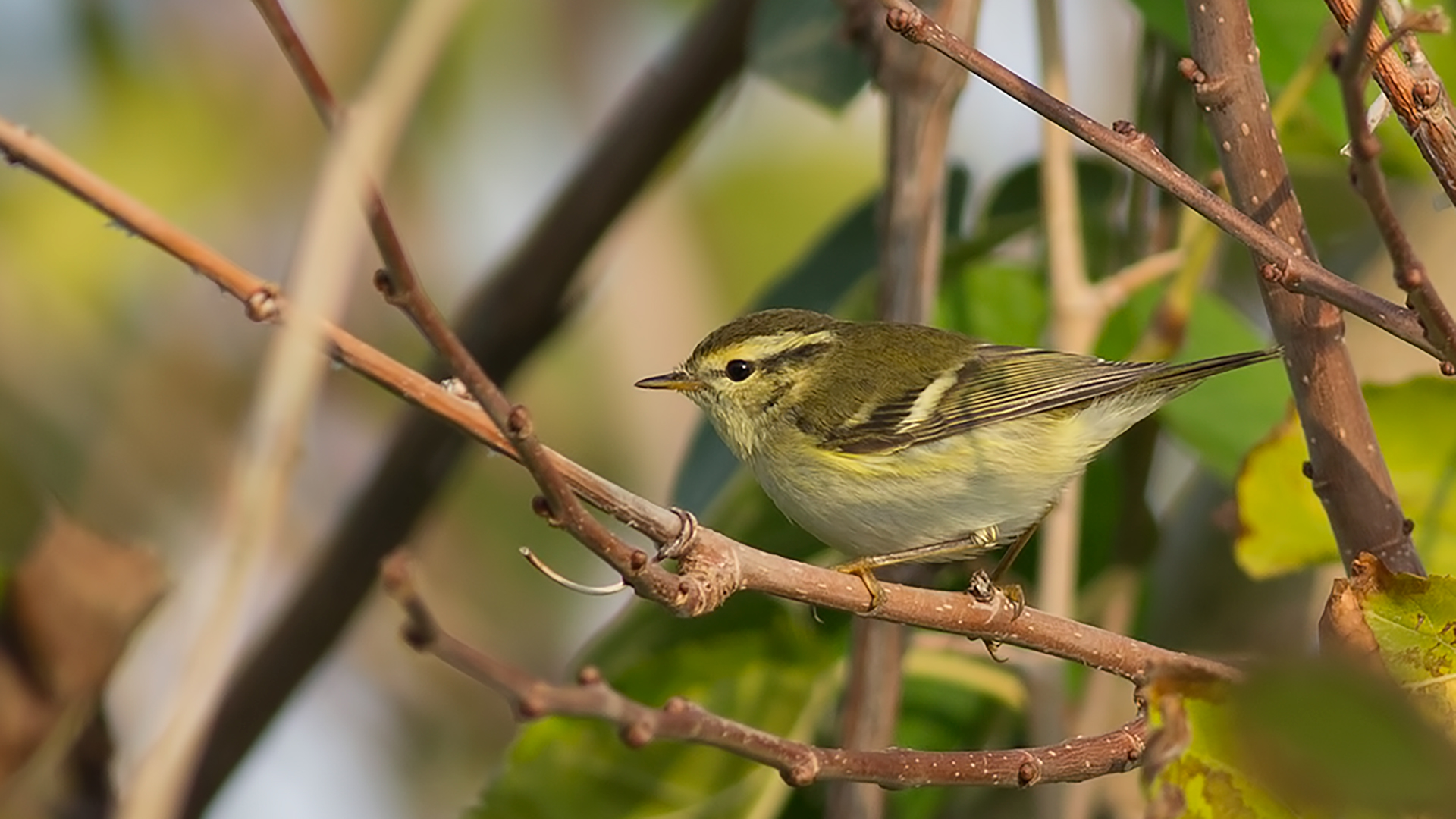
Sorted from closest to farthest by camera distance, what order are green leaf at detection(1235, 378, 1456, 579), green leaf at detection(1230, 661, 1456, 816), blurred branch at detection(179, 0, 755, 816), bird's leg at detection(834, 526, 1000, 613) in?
green leaf at detection(1230, 661, 1456, 816)
green leaf at detection(1235, 378, 1456, 579)
bird's leg at detection(834, 526, 1000, 613)
blurred branch at detection(179, 0, 755, 816)

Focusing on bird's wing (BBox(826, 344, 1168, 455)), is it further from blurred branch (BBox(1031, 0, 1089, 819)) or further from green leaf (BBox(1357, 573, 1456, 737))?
green leaf (BBox(1357, 573, 1456, 737))

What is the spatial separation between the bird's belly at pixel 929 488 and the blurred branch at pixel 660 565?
712 mm

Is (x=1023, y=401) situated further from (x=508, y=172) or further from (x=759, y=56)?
(x=508, y=172)

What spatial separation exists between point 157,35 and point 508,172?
96cm

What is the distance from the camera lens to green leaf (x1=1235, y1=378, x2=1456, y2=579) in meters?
1.89

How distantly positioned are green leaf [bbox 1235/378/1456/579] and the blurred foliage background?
0.58 m

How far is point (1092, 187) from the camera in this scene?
2.92 meters

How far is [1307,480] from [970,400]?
63 centimetres

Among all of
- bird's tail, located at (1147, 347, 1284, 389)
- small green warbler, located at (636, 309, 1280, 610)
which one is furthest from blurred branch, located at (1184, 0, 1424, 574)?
small green warbler, located at (636, 309, 1280, 610)

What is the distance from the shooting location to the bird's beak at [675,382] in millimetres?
2480

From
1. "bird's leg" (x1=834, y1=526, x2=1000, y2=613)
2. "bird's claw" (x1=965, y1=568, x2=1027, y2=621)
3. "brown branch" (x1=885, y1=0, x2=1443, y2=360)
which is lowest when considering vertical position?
"bird's claw" (x1=965, y1=568, x2=1027, y2=621)

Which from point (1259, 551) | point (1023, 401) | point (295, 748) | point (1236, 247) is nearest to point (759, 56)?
point (1023, 401)

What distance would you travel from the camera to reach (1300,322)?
1.54 m

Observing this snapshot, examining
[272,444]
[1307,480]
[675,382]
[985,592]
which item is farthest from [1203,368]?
[272,444]
